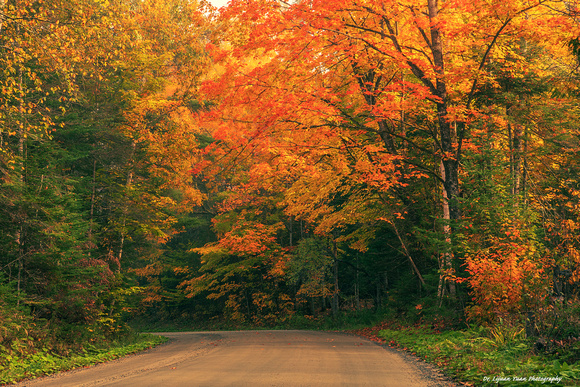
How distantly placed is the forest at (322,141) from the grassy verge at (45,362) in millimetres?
484

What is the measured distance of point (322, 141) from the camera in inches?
595

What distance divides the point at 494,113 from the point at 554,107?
1.78 m

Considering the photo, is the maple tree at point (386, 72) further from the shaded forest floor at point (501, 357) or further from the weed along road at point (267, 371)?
the weed along road at point (267, 371)

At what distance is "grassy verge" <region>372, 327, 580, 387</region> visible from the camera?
570cm

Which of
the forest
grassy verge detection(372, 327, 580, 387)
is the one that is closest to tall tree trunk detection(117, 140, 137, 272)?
the forest

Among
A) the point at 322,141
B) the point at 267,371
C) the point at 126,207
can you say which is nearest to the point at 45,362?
the point at 267,371

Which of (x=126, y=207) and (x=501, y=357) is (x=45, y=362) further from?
(x=501, y=357)

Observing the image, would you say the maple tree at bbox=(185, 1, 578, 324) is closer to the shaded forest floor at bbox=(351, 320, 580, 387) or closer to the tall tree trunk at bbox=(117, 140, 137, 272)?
the shaded forest floor at bbox=(351, 320, 580, 387)

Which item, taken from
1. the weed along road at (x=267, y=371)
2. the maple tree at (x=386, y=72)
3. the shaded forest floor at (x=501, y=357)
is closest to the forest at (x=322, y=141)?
the maple tree at (x=386, y=72)

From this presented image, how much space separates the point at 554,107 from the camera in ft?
43.0

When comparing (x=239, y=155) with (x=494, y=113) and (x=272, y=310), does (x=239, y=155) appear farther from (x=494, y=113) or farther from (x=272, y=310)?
(x=272, y=310)

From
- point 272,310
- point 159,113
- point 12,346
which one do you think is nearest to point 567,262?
point 12,346

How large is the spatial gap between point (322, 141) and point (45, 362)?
33.9ft

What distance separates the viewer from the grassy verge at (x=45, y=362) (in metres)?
9.07
